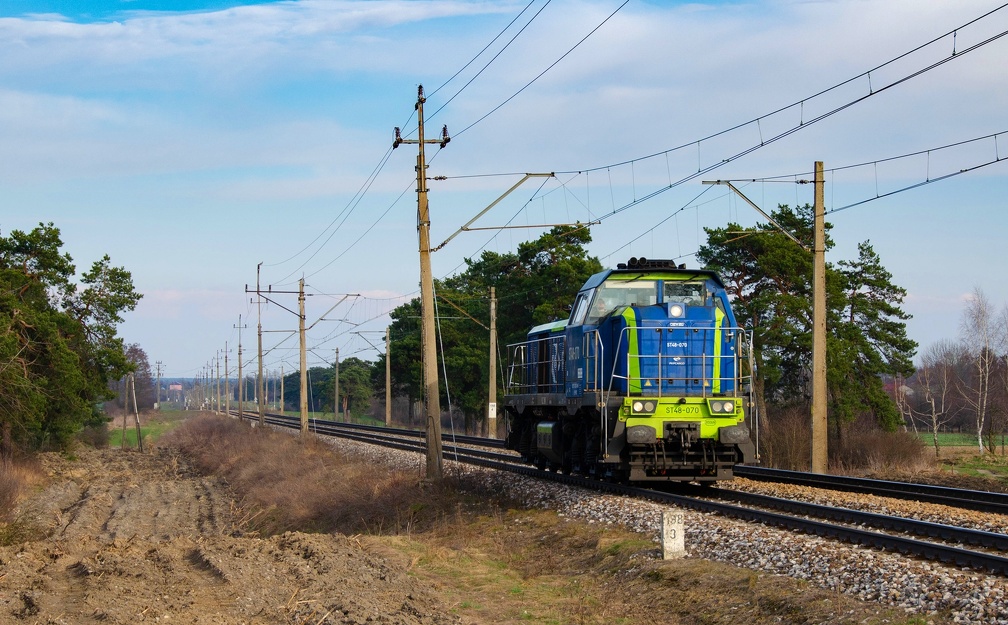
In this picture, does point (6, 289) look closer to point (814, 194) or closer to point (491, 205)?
point (491, 205)

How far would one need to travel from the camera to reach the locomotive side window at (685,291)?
17.0m

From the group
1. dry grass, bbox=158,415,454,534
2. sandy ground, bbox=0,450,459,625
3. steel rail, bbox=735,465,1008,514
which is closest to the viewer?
sandy ground, bbox=0,450,459,625

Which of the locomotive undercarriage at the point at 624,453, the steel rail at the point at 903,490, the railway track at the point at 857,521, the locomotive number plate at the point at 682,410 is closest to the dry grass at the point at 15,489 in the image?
the locomotive undercarriage at the point at 624,453

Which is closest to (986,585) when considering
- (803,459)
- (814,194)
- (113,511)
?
(814,194)

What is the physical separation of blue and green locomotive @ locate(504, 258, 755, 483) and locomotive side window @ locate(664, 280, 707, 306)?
0.02 m

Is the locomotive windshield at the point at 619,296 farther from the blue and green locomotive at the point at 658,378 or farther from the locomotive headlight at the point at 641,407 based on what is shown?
the locomotive headlight at the point at 641,407

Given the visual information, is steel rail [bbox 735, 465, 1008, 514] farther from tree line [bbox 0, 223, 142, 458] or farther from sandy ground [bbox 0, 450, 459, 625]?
tree line [bbox 0, 223, 142, 458]

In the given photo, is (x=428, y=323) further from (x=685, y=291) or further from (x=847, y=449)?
(x=847, y=449)

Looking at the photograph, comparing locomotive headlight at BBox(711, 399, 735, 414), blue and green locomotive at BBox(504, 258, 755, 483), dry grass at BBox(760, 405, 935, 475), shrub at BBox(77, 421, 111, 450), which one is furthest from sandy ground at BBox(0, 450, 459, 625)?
shrub at BBox(77, 421, 111, 450)

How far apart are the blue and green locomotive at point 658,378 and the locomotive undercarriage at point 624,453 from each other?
0.02m

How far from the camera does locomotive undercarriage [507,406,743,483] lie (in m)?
15.7

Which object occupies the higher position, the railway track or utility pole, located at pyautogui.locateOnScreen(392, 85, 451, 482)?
utility pole, located at pyautogui.locateOnScreen(392, 85, 451, 482)

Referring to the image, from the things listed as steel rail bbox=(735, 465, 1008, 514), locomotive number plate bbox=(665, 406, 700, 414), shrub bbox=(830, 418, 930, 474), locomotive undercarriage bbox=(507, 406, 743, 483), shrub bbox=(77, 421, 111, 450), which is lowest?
shrub bbox=(77, 421, 111, 450)

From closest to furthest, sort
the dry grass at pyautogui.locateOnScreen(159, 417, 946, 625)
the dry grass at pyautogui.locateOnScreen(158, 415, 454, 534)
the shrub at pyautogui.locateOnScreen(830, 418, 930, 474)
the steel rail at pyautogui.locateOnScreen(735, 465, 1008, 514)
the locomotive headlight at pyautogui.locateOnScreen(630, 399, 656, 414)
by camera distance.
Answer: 1. the dry grass at pyautogui.locateOnScreen(159, 417, 946, 625)
2. the steel rail at pyautogui.locateOnScreen(735, 465, 1008, 514)
3. the locomotive headlight at pyautogui.locateOnScreen(630, 399, 656, 414)
4. the dry grass at pyautogui.locateOnScreen(158, 415, 454, 534)
5. the shrub at pyautogui.locateOnScreen(830, 418, 930, 474)
